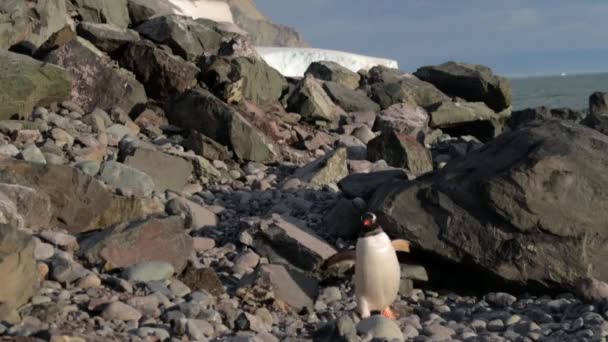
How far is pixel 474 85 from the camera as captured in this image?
58.2 feet

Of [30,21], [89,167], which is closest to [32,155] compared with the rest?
[89,167]

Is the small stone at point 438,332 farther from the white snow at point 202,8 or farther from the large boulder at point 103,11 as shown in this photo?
the white snow at point 202,8

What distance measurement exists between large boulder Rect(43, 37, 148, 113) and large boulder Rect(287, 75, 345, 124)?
3.05 m

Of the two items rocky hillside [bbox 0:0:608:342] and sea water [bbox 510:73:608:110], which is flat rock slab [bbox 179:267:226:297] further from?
sea water [bbox 510:73:608:110]

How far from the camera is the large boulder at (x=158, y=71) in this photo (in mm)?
11609

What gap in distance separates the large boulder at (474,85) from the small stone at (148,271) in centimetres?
1290

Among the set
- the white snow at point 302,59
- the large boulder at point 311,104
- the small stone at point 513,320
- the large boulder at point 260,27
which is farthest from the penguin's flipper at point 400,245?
the large boulder at point 260,27

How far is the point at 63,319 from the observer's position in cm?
477

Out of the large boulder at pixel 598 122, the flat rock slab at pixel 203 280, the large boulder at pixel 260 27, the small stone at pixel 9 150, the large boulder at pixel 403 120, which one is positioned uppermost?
the large boulder at pixel 598 122

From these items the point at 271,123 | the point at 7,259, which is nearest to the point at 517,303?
the point at 7,259

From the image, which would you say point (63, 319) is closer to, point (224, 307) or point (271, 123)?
point (224, 307)

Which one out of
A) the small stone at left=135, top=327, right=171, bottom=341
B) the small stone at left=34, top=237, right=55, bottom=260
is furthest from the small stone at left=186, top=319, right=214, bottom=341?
the small stone at left=34, top=237, right=55, bottom=260

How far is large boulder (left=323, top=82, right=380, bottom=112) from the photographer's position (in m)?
14.4

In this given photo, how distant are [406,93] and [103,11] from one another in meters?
5.97
